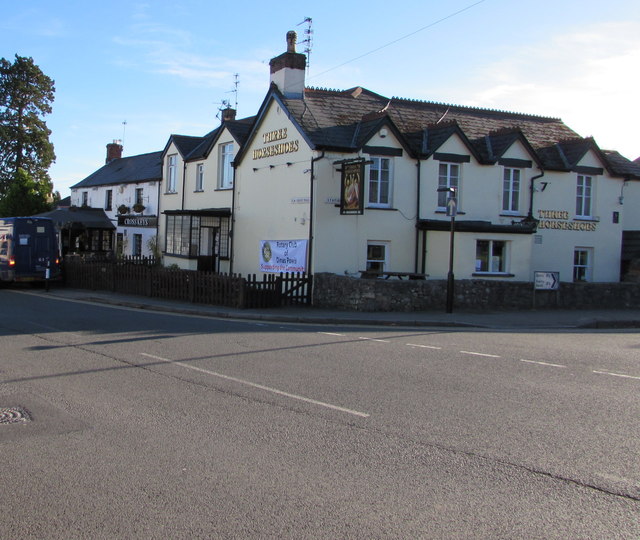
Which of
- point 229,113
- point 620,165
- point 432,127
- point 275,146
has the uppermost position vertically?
point 229,113

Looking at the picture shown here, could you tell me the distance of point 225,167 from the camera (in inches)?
1136

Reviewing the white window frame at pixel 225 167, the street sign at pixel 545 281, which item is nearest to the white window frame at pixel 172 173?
the white window frame at pixel 225 167

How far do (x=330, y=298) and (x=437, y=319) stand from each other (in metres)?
4.05

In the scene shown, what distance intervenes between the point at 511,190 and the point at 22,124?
47.0m

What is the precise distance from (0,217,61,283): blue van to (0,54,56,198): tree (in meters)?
30.4

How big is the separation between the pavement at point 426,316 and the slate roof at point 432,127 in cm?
645

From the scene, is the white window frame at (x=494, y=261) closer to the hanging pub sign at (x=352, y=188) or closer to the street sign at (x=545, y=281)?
the street sign at (x=545, y=281)

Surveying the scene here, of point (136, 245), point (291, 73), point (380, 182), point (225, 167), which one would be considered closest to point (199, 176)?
point (225, 167)

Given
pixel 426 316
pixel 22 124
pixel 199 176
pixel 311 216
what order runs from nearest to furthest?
1. pixel 426 316
2. pixel 311 216
3. pixel 199 176
4. pixel 22 124

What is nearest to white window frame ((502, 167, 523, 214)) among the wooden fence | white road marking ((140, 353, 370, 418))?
the wooden fence

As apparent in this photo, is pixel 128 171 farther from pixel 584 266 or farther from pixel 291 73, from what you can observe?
pixel 584 266

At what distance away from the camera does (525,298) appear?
21594 mm

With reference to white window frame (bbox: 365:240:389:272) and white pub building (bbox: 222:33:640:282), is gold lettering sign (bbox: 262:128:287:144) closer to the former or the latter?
white pub building (bbox: 222:33:640:282)

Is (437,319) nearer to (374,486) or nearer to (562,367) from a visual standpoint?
(562,367)
